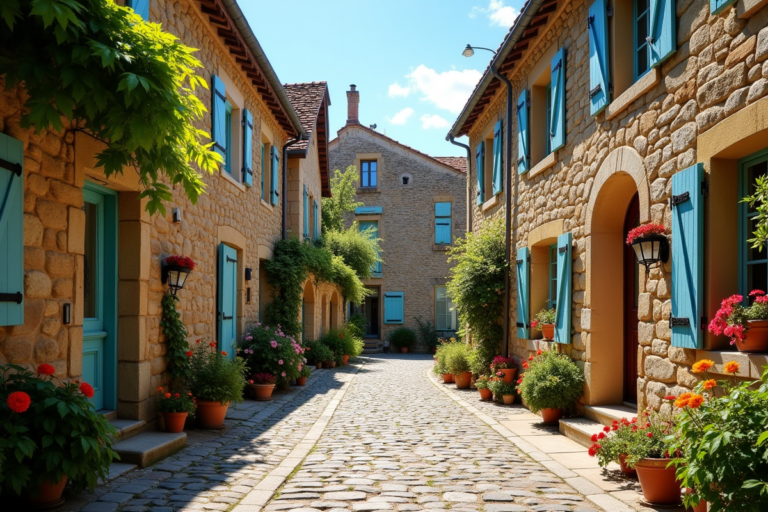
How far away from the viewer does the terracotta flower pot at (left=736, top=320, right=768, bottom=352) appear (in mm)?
3865

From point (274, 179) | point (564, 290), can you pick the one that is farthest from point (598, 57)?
point (274, 179)

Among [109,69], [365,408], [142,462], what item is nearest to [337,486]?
[142,462]

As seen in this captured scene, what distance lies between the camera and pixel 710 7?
4.39 meters

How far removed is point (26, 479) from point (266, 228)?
8.44 meters

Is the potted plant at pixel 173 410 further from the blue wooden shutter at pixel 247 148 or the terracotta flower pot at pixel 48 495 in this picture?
the blue wooden shutter at pixel 247 148

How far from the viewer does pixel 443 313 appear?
2297 cm

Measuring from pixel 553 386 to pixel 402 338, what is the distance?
1564cm

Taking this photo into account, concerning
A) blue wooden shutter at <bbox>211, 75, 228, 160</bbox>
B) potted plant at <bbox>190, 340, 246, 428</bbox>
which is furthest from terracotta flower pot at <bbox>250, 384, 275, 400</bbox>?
blue wooden shutter at <bbox>211, 75, 228, 160</bbox>

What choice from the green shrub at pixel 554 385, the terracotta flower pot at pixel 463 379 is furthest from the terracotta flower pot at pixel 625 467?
the terracotta flower pot at pixel 463 379

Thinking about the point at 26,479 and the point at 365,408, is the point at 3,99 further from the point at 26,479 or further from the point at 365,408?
the point at 365,408

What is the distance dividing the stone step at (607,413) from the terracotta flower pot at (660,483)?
5.66ft

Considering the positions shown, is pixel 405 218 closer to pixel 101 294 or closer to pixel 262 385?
pixel 262 385


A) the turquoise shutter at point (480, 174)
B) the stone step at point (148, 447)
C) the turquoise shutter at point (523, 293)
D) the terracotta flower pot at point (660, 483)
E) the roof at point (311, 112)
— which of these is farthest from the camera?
the roof at point (311, 112)

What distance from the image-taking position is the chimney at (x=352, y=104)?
24.1 metres
